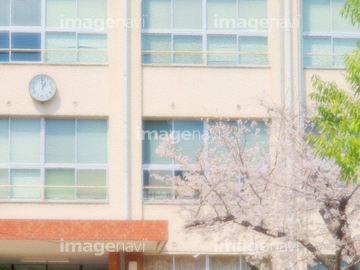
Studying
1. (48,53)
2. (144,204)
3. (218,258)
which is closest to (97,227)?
(144,204)

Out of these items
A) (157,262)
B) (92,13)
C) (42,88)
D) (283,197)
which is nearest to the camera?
(283,197)

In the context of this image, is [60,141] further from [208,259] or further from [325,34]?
[325,34]

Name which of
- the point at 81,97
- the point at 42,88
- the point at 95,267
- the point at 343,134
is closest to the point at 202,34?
the point at 81,97

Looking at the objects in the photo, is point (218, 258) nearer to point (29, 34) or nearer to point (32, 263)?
point (32, 263)

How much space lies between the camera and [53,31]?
811 inches

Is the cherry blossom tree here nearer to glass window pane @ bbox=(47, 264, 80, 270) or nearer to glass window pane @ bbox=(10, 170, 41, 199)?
glass window pane @ bbox=(10, 170, 41, 199)

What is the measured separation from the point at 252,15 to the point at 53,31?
543 centimetres

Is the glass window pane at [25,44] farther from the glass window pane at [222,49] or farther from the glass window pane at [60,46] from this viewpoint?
the glass window pane at [222,49]

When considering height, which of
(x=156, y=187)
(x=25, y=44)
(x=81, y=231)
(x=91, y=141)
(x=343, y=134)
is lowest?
(x=81, y=231)

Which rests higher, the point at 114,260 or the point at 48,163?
the point at 48,163

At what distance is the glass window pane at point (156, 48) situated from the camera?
20.7 meters

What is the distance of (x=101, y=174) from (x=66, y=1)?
15.8ft

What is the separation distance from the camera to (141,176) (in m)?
20.0

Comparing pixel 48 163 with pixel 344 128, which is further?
pixel 48 163
